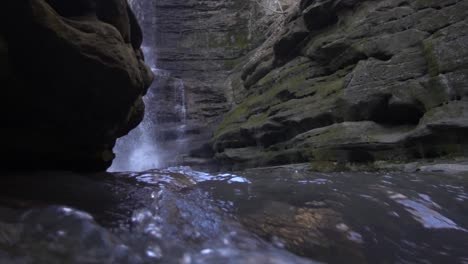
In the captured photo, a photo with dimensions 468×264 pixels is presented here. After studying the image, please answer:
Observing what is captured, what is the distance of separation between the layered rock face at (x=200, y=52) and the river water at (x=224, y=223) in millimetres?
13130

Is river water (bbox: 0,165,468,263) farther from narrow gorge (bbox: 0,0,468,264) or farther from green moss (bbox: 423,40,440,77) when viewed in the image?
green moss (bbox: 423,40,440,77)

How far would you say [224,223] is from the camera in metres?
2.81

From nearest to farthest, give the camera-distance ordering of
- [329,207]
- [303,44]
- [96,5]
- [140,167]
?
[329,207], [96,5], [303,44], [140,167]

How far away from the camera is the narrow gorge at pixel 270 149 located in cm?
244

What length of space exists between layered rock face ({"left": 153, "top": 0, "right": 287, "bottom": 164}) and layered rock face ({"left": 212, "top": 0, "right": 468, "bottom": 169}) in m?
5.27

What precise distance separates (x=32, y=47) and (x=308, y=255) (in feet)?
10.9

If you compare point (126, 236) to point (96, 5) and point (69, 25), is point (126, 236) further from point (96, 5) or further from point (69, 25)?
point (96, 5)

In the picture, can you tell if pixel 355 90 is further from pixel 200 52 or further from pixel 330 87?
pixel 200 52

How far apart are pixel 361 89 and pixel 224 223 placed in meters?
7.46

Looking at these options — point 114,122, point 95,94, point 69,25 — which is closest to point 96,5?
point 69,25

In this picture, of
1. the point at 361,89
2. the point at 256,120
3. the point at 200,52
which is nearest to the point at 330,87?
the point at 361,89

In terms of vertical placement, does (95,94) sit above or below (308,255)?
above

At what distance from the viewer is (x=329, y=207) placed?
11.4 feet

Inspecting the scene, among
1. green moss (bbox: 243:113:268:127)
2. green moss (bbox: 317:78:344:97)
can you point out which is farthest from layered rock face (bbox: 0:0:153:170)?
green moss (bbox: 243:113:268:127)
